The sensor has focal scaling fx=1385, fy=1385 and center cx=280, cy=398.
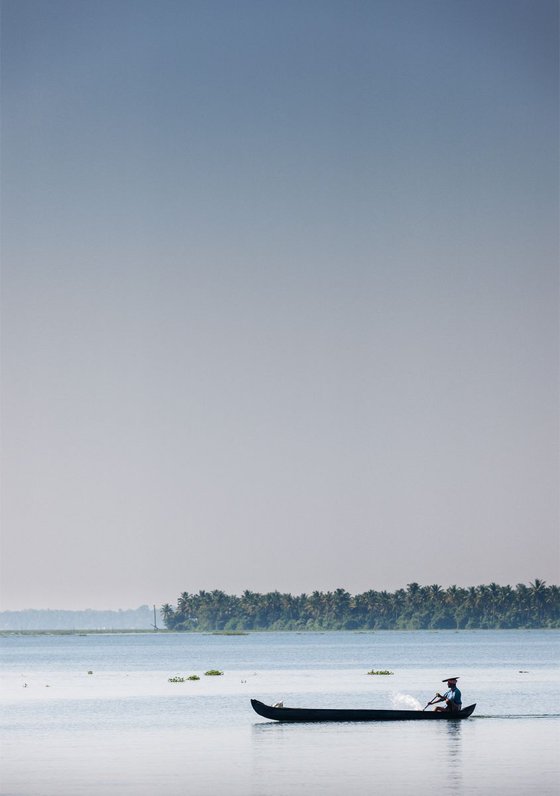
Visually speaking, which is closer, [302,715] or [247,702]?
[302,715]

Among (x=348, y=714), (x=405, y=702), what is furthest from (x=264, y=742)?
(x=405, y=702)

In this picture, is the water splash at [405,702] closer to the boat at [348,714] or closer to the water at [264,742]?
the water at [264,742]

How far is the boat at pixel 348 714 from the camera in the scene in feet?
219

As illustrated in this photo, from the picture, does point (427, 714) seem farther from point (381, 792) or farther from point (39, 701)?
point (39, 701)

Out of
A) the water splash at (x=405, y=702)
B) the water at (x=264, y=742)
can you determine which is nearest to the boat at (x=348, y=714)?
the water at (x=264, y=742)

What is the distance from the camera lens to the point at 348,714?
66.9 meters

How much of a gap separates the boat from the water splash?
11834 mm

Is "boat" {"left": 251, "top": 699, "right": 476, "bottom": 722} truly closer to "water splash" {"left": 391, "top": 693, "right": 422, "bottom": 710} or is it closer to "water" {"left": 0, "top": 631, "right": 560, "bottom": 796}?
"water" {"left": 0, "top": 631, "right": 560, "bottom": 796}

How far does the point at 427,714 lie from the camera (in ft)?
224

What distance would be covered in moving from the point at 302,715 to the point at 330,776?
19.9m

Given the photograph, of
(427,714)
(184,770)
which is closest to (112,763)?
(184,770)

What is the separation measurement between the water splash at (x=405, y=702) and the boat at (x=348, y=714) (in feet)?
38.8

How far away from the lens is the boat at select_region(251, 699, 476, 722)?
66688mm

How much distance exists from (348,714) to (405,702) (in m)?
19.3
